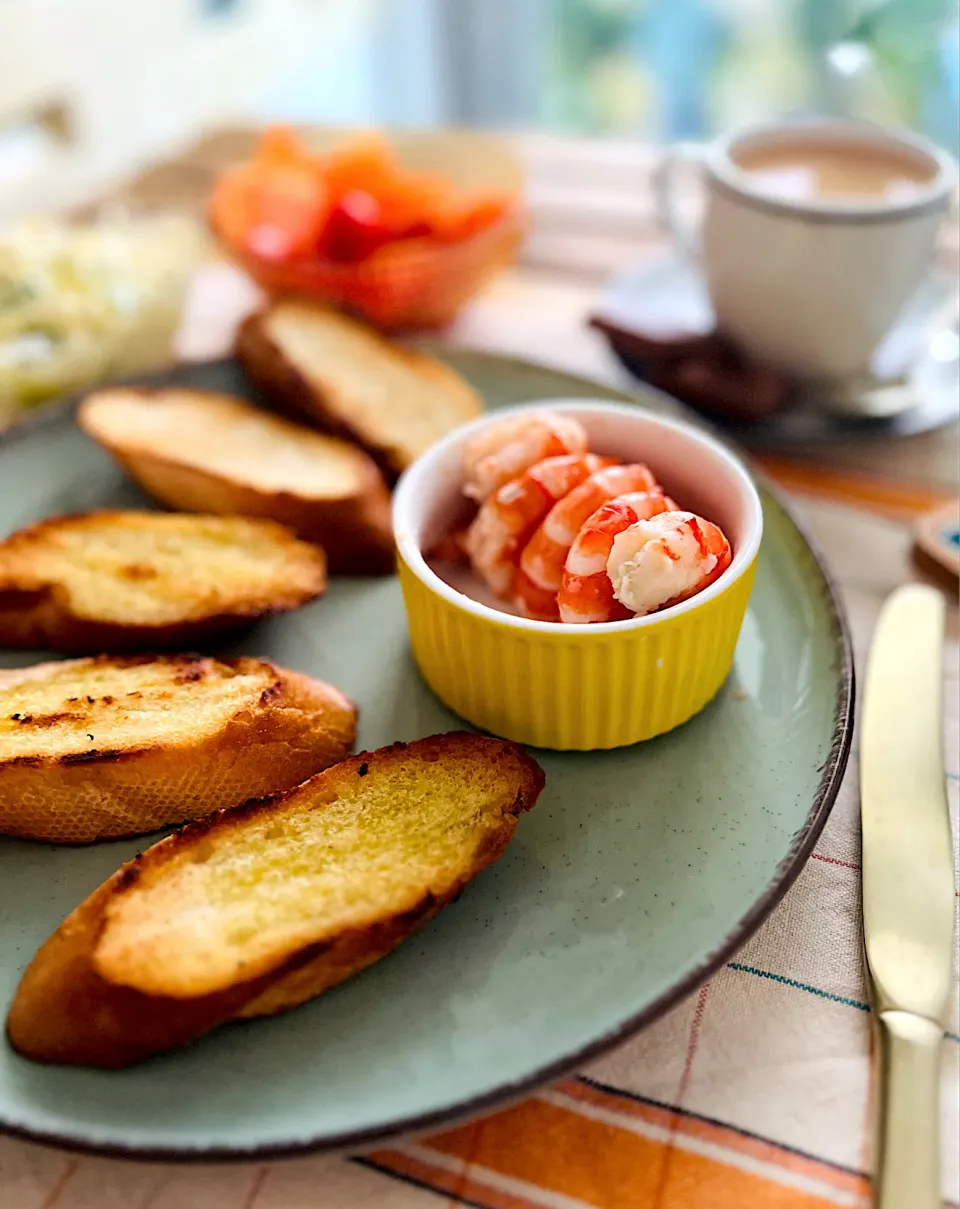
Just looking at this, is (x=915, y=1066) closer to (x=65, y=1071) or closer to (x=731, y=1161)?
(x=731, y=1161)

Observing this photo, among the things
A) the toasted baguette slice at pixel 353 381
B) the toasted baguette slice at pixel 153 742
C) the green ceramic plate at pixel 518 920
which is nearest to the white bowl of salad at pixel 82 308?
the toasted baguette slice at pixel 353 381

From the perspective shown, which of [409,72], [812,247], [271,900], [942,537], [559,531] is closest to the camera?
[271,900]

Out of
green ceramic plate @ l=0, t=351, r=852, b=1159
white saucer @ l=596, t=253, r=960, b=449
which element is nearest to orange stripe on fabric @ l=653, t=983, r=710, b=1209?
green ceramic plate @ l=0, t=351, r=852, b=1159

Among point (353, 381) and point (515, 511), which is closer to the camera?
point (515, 511)

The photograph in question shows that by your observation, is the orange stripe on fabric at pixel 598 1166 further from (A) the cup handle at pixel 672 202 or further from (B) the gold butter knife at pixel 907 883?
(A) the cup handle at pixel 672 202

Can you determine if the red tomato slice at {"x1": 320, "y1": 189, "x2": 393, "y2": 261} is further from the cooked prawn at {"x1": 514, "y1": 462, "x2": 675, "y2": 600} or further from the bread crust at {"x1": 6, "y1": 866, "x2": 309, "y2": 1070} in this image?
the bread crust at {"x1": 6, "y1": 866, "x2": 309, "y2": 1070}

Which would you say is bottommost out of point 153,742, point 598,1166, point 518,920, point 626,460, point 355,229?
point 598,1166

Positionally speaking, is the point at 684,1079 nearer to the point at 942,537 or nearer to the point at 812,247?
the point at 942,537

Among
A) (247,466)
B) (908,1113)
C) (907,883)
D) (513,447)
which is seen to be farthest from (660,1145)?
(247,466)
